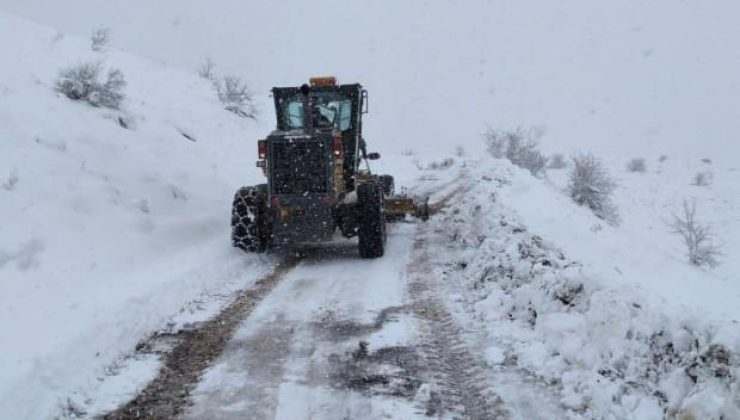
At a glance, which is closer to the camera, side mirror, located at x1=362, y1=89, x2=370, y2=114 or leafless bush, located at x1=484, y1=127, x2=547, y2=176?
side mirror, located at x1=362, y1=89, x2=370, y2=114

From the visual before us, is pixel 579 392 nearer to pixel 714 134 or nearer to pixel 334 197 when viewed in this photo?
pixel 334 197

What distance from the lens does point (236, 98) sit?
25.8m

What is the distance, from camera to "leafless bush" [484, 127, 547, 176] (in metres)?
29.0

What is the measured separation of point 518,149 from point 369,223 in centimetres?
2158

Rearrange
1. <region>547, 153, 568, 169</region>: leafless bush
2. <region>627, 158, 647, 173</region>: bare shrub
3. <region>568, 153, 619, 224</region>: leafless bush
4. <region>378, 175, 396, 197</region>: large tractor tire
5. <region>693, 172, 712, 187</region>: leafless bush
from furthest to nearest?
<region>547, 153, 568, 169</region>: leafless bush
<region>627, 158, 647, 173</region>: bare shrub
<region>693, 172, 712, 187</region>: leafless bush
<region>568, 153, 619, 224</region>: leafless bush
<region>378, 175, 396, 197</region>: large tractor tire

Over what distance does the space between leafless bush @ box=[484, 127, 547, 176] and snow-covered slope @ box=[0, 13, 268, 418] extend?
15918 millimetres

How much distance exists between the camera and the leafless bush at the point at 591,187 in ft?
68.4

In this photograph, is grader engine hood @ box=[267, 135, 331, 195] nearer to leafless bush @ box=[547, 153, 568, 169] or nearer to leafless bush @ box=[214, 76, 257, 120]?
A: leafless bush @ box=[214, 76, 257, 120]

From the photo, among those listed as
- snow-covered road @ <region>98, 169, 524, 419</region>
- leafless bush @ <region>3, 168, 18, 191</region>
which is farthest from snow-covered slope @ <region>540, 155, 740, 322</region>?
leafless bush @ <region>3, 168, 18, 191</region>

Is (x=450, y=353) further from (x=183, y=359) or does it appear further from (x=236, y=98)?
(x=236, y=98)

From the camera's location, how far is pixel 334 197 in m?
9.55

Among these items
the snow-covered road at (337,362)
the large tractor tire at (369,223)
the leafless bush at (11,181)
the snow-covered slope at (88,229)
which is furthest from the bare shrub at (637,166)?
the leafless bush at (11,181)

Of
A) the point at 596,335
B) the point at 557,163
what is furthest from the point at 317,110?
the point at 557,163

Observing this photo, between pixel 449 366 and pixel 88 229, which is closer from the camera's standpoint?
pixel 449 366
